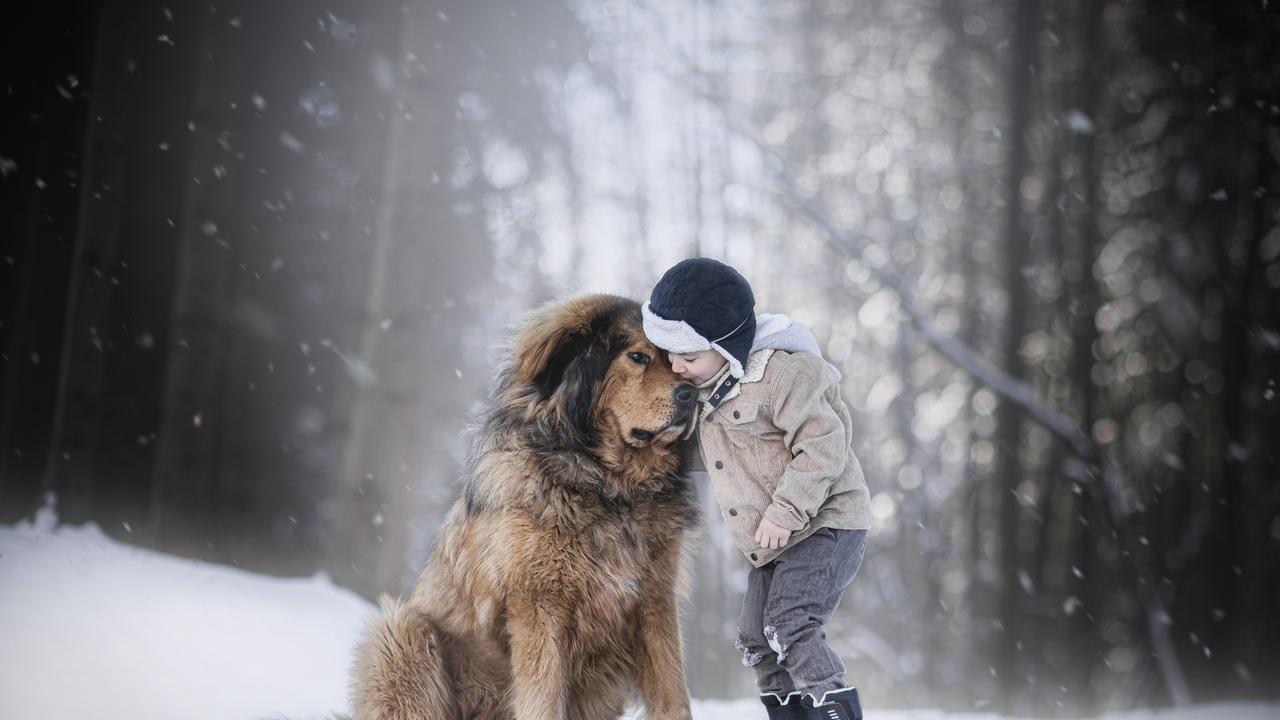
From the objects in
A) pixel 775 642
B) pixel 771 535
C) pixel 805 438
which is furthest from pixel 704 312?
pixel 775 642

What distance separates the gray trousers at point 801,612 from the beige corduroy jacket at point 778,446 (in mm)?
63

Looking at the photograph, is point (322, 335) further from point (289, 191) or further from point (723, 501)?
point (723, 501)

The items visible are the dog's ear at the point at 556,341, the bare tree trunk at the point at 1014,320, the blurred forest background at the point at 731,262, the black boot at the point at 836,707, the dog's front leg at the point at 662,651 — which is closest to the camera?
the black boot at the point at 836,707

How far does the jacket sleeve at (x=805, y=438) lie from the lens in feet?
9.28

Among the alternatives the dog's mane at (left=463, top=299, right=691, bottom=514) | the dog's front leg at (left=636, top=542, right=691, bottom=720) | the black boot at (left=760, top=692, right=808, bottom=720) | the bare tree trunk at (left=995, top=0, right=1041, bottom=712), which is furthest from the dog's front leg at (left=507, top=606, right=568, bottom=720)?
the bare tree trunk at (left=995, top=0, right=1041, bottom=712)

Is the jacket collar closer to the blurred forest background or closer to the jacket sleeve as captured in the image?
the jacket sleeve

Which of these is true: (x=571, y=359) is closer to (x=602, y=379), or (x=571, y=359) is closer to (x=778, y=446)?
(x=602, y=379)

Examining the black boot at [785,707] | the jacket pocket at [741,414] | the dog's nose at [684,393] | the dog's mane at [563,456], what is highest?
the dog's nose at [684,393]

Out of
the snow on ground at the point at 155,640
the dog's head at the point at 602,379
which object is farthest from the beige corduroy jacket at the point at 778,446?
the snow on ground at the point at 155,640

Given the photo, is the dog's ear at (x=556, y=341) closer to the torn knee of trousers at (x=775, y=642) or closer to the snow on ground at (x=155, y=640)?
the torn knee of trousers at (x=775, y=642)

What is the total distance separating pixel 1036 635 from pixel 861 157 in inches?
298

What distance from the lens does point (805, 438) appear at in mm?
2900

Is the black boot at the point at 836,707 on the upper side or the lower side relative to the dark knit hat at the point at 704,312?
lower

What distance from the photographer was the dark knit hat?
2.94m
